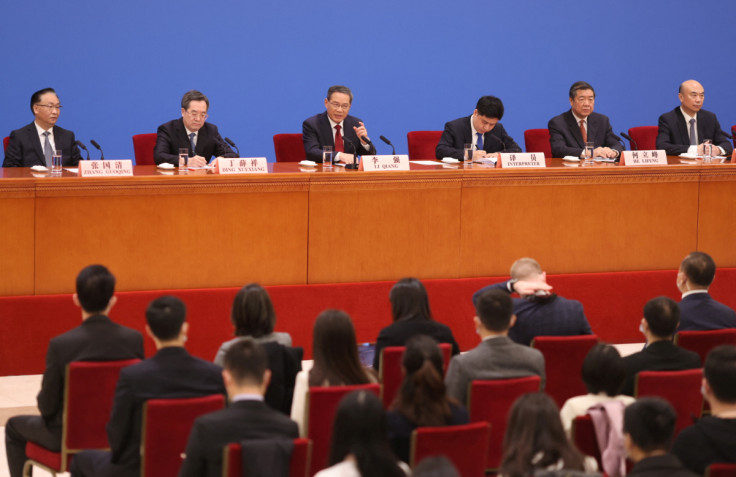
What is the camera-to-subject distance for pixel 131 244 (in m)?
5.20

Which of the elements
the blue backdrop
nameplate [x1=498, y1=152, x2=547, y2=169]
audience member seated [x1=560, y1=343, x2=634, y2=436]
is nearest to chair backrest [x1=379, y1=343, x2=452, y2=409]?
audience member seated [x1=560, y1=343, x2=634, y2=436]

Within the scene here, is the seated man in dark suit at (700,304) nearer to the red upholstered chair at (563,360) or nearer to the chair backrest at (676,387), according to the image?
the red upholstered chair at (563,360)

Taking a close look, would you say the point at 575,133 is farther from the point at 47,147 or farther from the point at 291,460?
the point at 291,460

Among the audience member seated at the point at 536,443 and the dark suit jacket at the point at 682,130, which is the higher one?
the dark suit jacket at the point at 682,130

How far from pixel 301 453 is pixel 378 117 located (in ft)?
20.6

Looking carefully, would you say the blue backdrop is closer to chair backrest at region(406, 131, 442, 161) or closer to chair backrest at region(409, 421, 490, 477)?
chair backrest at region(406, 131, 442, 161)

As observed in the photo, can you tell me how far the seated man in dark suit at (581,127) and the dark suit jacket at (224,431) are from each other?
4.47 metres

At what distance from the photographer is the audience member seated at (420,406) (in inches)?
114

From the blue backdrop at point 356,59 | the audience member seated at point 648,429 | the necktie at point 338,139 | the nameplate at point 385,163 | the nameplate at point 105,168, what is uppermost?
the blue backdrop at point 356,59

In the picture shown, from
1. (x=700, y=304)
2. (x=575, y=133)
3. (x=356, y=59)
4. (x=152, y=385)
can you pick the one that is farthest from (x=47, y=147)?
(x=700, y=304)

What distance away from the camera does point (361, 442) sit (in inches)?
93.2

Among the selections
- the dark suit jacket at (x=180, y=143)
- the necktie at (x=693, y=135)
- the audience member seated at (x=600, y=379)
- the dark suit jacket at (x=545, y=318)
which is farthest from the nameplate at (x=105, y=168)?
the necktie at (x=693, y=135)

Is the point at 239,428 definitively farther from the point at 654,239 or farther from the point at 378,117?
the point at 378,117

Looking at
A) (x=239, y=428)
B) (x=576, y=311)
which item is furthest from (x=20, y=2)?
(x=239, y=428)
